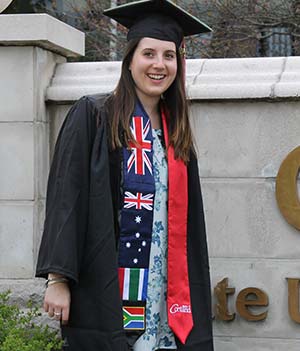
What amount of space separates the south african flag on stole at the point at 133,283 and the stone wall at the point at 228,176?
3.65 ft

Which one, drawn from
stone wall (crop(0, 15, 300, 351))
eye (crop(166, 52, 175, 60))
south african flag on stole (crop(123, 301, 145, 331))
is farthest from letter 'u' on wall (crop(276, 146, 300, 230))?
south african flag on stole (crop(123, 301, 145, 331))

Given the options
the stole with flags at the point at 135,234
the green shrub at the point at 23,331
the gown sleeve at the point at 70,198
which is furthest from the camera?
the green shrub at the point at 23,331

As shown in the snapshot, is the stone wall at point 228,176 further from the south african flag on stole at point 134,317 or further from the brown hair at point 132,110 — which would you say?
the south african flag on stole at point 134,317

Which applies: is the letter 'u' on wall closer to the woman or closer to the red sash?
the woman

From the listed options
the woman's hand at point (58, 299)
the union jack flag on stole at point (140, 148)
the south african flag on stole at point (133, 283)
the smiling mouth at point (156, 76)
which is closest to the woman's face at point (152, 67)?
the smiling mouth at point (156, 76)

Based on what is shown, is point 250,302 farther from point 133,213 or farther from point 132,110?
point 132,110

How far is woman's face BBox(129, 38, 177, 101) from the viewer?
335cm

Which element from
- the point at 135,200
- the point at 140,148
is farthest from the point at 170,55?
the point at 135,200

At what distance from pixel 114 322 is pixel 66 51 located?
Result: 1.91 m

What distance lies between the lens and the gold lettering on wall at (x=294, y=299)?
172 inches

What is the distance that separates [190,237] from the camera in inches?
139

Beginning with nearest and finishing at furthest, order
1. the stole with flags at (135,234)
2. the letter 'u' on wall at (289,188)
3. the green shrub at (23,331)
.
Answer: the stole with flags at (135,234), the green shrub at (23,331), the letter 'u' on wall at (289,188)

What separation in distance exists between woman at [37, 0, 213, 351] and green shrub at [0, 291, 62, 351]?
14.2 inches

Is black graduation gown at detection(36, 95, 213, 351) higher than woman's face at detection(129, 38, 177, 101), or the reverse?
woman's face at detection(129, 38, 177, 101)
